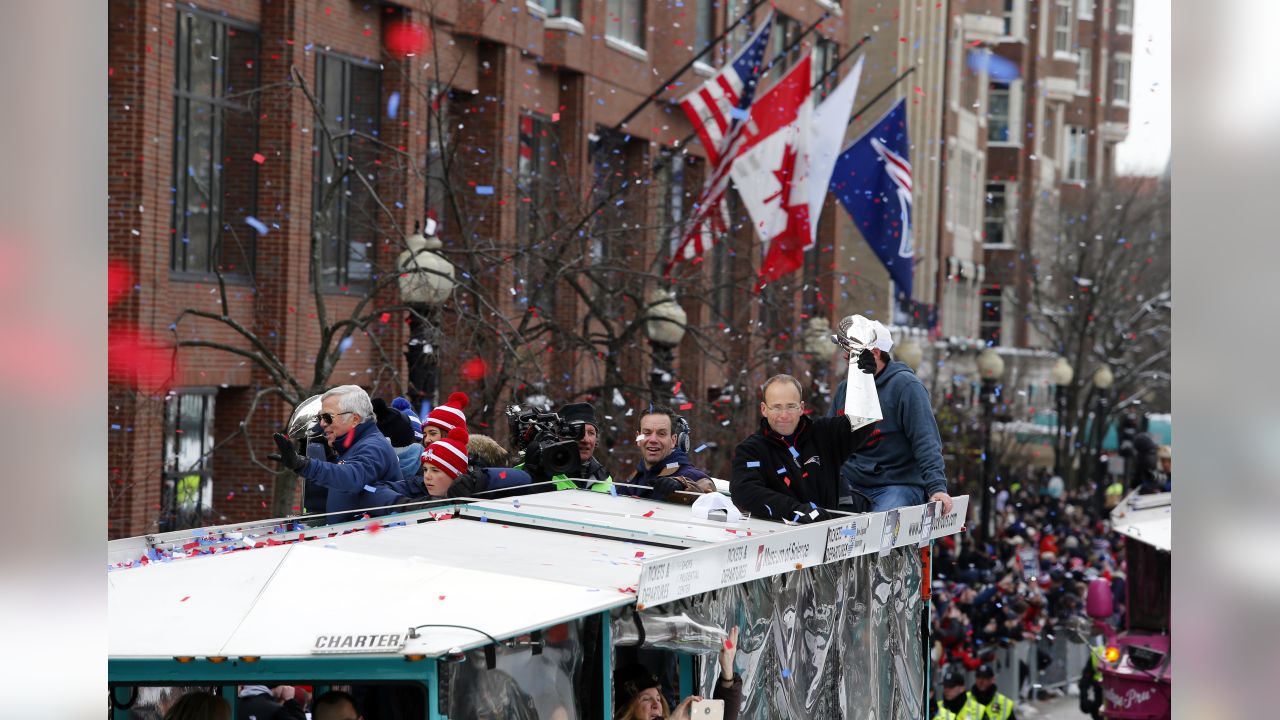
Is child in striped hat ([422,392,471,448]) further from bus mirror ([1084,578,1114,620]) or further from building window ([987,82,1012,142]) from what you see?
building window ([987,82,1012,142])

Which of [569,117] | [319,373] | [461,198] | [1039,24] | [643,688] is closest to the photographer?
[643,688]

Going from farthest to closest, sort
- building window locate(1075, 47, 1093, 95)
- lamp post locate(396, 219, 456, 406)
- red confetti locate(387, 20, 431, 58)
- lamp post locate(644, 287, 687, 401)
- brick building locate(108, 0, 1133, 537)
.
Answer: building window locate(1075, 47, 1093, 95)
red confetti locate(387, 20, 431, 58)
lamp post locate(644, 287, 687, 401)
brick building locate(108, 0, 1133, 537)
lamp post locate(396, 219, 456, 406)

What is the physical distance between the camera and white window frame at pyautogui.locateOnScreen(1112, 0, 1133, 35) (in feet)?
249

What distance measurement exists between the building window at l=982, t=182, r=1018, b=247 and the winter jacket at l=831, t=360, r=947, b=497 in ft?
179

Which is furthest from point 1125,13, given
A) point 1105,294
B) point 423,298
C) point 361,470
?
point 361,470

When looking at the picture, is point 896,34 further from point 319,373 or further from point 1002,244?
point 319,373

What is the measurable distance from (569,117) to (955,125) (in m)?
32.9

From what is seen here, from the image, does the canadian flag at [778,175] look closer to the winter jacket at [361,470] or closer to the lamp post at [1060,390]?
the winter jacket at [361,470]

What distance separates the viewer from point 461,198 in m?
23.2

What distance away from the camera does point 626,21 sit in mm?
33312

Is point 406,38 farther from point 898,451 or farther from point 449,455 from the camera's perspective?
point 449,455

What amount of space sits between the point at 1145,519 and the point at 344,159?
462 inches

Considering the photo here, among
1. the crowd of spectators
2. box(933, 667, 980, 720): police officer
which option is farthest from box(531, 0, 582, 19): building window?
box(933, 667, 980, 720): police officer
